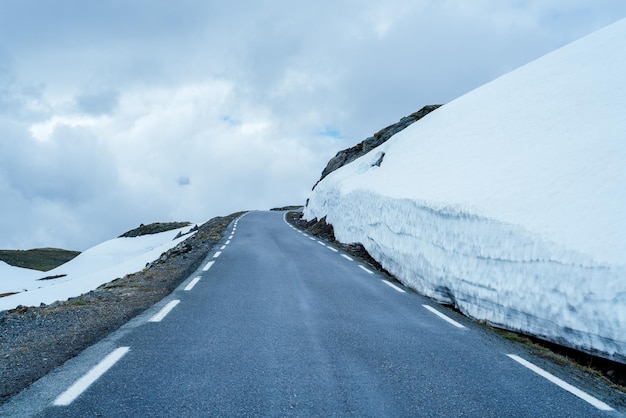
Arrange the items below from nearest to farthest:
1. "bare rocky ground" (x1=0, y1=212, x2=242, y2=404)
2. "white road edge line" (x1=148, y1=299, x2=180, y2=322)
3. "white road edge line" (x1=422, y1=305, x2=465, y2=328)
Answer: "bare rocky ground" (x1=0, y1=212, x2=242, y2=404), "white road edge line" (x1=148, y1=299, x2=180, y2=322), "white road edge line" (x1=422, y1=305, x2=465, y2=328)

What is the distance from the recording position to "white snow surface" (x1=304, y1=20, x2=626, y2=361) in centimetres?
657

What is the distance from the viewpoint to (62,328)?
6.52 meters

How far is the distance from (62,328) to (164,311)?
1540mm

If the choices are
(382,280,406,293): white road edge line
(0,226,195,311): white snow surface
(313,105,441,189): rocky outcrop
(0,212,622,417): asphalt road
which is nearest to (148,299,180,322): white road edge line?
(0,212,622,417): asphalt road

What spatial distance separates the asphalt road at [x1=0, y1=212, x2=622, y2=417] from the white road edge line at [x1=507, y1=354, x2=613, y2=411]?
5 centimetres

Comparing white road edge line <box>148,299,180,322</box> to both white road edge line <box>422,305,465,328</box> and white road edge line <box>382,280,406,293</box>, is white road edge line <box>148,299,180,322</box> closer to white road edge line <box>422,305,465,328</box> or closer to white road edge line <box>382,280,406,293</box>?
white road edge line <box>422,305,465,328</box>

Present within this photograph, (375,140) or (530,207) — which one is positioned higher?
(375,140)

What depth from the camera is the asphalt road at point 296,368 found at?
12.8 ft

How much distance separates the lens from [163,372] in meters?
4.55

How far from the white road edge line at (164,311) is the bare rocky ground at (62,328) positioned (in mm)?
406

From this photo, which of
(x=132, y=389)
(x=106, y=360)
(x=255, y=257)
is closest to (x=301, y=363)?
(x=132, y=389)

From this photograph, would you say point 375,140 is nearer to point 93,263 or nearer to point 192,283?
point 93,263

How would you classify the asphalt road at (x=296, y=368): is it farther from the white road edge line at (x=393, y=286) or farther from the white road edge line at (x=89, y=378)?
the white road edge line at (x=393, y=286)

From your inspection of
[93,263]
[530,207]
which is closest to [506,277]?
[530,207]
